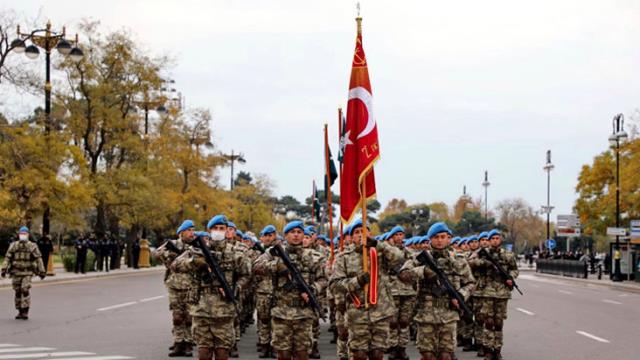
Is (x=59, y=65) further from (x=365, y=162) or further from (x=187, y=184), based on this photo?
(x=365, y=162)

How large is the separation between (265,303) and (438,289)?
386cm

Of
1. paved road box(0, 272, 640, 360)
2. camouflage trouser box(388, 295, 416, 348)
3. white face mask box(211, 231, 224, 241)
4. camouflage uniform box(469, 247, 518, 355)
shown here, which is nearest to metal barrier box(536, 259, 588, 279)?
paved road box(0, 272, 640, 360)

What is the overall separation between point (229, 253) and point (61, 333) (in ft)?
24.5

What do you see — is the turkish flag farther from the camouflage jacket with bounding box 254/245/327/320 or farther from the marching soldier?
the marching soldier

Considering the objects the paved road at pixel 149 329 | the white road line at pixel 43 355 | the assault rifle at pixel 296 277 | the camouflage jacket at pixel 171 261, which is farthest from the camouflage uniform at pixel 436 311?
the white road line at pixel 43 355

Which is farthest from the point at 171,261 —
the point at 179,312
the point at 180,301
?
the point at 179,312

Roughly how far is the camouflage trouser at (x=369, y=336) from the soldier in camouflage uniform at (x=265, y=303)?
3323mm

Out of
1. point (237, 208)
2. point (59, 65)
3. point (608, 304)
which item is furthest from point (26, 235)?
point (237, 208)

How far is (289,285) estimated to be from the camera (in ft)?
29.8

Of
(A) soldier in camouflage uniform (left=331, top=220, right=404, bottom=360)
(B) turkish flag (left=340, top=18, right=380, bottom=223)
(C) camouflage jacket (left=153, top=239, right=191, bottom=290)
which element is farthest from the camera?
(C) camouflage jacket (left=153, top=239, right=191, bottom=290)

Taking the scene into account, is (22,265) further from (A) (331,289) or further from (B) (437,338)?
(B) (437,338)

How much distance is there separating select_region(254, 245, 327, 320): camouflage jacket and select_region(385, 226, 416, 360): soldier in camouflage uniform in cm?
282

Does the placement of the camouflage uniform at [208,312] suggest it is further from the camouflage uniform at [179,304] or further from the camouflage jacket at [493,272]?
the camouflage jacket at [493,272]

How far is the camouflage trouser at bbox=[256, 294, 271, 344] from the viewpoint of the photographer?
1241cm
